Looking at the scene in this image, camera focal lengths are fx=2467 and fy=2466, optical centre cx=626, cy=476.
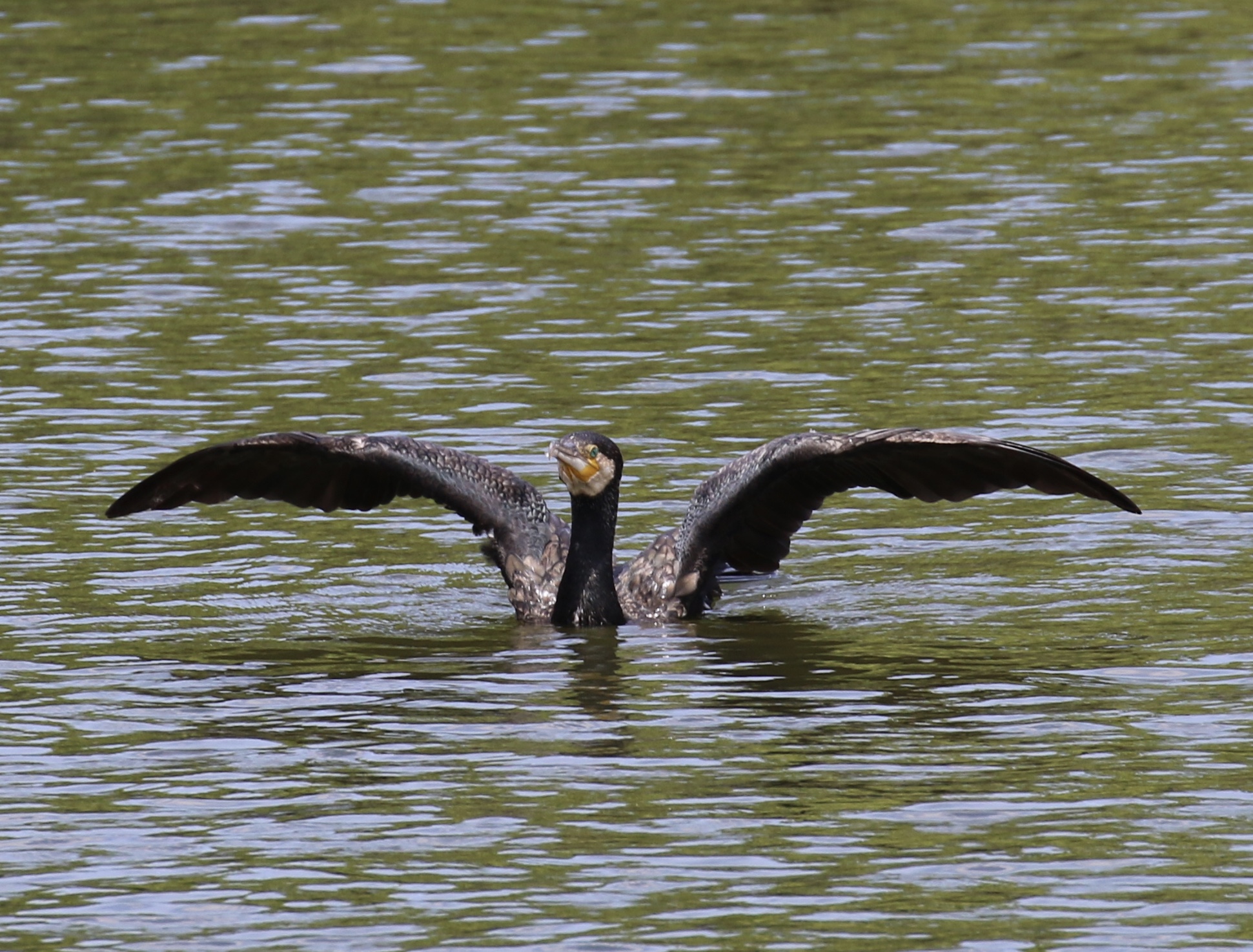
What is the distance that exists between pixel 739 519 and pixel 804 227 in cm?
798

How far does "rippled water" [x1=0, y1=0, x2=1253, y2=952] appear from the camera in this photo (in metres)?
8.35

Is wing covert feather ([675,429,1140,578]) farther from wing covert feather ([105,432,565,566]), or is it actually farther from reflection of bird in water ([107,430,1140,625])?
wing covert feather ([105,432,565,566])

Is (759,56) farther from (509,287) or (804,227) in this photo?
(509,287)

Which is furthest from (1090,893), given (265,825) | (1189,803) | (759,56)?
(759,56)

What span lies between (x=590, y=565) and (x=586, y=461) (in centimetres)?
57

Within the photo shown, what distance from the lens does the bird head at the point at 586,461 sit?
11703 millimetres

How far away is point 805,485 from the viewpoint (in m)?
12.1

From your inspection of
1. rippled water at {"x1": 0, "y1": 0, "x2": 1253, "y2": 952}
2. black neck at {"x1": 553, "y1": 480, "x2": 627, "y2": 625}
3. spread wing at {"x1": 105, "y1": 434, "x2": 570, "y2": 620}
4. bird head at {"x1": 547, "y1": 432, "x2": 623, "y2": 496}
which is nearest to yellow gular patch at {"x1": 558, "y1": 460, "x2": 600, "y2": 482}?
bird head at {"x1": 547, "y1": 432, "x2": 623, "y2": 496}

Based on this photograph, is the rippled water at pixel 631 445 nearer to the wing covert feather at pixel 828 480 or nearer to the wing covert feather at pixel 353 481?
the wing covert feather at pixel 828 480

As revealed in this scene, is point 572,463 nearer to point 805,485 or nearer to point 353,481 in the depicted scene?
point 805,485

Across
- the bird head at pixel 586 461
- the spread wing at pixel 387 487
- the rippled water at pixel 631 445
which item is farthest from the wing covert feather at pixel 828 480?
the spread wing at pixel 387 487

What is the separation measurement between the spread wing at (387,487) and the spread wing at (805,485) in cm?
55

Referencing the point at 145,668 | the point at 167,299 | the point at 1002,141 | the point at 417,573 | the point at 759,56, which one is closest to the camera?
the point at 145,668

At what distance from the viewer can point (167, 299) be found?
60.4 ft
